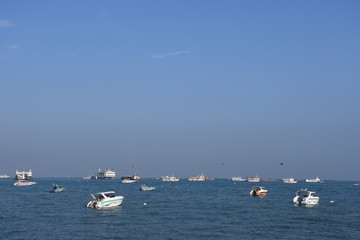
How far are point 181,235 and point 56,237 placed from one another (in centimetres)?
1274

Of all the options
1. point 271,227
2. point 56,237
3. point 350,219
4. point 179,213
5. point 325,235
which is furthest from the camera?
point 179,213

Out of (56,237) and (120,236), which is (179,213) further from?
(56,237)

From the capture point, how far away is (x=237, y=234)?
41.0 m

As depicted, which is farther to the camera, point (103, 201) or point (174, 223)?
point (103, 201)

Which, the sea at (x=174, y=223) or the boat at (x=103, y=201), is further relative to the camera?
the boat at (x=103, y=201)

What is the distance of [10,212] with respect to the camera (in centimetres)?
5869

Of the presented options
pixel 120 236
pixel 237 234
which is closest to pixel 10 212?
pixel 120 236

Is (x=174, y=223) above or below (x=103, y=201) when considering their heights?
below

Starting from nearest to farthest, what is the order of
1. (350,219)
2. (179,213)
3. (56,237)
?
1. (56,237)
2. (350,219)
3. (179,213)

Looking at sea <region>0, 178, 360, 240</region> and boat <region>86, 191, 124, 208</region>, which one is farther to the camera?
boat <region>86, 191, 124, 208</region>

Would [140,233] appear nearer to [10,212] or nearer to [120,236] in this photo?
[120,236]

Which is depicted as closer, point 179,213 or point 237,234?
point 237,234

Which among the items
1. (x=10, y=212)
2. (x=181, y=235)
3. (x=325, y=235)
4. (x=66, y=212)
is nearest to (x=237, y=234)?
(x=181, y=235)

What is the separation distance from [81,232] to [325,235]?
26.7m
